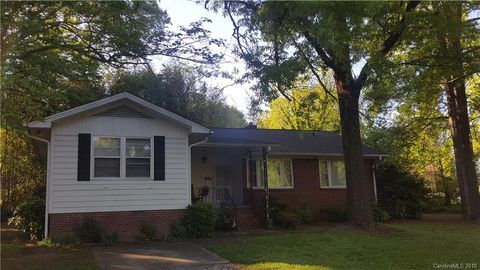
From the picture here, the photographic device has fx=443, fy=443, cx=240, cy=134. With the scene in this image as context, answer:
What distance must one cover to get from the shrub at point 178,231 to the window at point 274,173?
6.20 meters

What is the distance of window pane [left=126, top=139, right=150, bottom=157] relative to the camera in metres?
14.5

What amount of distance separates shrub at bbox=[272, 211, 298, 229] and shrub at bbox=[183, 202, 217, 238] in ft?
12.1

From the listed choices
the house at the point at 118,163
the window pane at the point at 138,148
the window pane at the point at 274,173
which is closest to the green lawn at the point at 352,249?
the house at the point at 118,163

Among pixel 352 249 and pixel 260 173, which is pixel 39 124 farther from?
pixel 260 173

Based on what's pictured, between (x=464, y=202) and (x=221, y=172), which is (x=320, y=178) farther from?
(x=464, y=202)

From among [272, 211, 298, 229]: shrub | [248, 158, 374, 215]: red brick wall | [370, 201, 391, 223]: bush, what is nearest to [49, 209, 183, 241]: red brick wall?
[272, 211, 298, 229]: shrub

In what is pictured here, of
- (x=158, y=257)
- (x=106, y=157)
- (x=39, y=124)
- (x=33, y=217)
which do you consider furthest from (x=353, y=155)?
(x=33, y=217)

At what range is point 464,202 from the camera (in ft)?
70.5

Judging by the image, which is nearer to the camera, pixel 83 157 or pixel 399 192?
pixel 83 157

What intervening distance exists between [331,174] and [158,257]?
13.2 meters

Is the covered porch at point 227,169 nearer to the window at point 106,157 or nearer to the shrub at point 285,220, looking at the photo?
the shrub at point 285,220

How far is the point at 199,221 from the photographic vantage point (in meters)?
14.6

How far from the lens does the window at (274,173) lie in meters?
20.3

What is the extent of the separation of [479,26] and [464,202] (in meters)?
8.71
